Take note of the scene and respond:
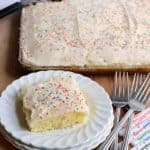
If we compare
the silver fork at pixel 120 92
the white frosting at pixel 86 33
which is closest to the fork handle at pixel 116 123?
the silver fork at pixel 120 92

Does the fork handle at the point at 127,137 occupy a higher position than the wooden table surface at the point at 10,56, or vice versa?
the wooden table surface at the point at 10,56

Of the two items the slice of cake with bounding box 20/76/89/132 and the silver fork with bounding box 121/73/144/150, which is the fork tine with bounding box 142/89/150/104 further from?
the slice of cake with bounding box 20/76/89/132

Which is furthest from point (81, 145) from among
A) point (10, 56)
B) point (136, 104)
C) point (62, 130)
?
point (10, 56)

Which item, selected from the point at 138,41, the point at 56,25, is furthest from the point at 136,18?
the point at 56,25

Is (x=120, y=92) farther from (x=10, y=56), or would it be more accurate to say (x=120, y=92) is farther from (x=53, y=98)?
(x=10, y=56)

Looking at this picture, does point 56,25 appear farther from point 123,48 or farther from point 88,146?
point 88,146

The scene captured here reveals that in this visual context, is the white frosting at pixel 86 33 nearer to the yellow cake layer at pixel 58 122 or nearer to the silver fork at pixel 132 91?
the silver fork at pixel 132 91
